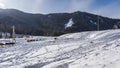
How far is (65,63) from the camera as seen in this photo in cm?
1123

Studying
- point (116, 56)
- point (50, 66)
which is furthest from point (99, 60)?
point (50, 66)

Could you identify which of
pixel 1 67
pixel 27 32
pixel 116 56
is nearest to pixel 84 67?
pixel 116 56

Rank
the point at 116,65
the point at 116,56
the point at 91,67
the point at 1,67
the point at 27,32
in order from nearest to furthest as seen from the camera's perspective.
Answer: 1. the point at 116,65
2. the point at 91,67
3. the point at 116,56
4. the point at 1,67
5. the point at 27,32

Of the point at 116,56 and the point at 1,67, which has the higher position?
the point at 116,56

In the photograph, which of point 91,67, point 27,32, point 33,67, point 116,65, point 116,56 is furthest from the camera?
point 27,32

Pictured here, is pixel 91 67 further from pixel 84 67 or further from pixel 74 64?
pixel 74 64

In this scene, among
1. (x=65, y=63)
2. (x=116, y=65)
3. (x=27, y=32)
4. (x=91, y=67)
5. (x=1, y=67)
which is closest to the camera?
(x=116, y=65)

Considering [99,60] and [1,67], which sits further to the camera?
[1,67]

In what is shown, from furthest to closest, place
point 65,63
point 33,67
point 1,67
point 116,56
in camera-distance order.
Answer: point 1,67
point 33,67
point 65,63
point 116,56

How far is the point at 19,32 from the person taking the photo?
168 metres

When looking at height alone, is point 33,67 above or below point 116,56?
below

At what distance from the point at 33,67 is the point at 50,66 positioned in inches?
53.7

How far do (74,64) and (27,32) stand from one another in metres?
157

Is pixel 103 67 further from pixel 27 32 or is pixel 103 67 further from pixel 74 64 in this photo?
pixel 27 32
